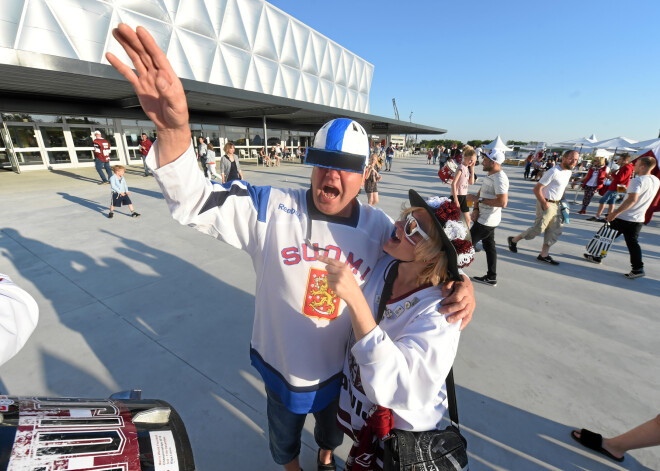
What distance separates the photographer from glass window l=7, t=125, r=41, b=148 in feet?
40.1

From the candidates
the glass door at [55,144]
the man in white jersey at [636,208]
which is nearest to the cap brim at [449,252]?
the man in white jersey at [636,208]

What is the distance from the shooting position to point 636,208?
4406 millimetres

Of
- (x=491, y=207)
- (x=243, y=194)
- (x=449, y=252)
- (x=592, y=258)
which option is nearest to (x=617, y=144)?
(x=592, y=258)

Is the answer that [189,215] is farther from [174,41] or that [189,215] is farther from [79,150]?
[174,41]

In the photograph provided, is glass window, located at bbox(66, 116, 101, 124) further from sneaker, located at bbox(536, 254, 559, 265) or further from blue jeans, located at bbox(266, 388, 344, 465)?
sneaker, located at bbox(536, 254, 559, 265)

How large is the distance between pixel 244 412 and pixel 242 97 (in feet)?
39.3

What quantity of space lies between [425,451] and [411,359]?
479 millimetres

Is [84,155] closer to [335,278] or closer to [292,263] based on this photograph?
[292,263]

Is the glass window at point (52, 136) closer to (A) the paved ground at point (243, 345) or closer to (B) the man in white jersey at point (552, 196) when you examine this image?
(A) the paved ground at point (243, 345)

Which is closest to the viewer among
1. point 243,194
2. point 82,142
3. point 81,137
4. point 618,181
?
point 243,194

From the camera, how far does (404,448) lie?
111cm

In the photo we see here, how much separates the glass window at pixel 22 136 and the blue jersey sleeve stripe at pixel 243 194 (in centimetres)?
1768

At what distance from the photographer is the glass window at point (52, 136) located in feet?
42.5

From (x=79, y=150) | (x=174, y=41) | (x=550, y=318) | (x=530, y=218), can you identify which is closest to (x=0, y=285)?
(x=550, y=318)
